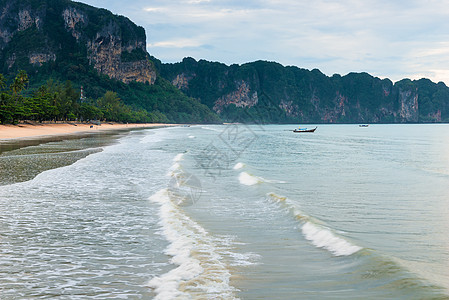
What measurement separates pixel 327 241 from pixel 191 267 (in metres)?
3.96

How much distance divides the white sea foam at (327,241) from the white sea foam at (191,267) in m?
2.67

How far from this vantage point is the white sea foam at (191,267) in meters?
6.80

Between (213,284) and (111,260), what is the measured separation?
8.14 feet

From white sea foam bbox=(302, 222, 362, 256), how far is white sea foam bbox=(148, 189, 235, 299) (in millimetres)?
2668

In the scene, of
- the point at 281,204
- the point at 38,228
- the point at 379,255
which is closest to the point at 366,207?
the point at 281,204

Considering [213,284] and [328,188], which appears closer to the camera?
[213,284]

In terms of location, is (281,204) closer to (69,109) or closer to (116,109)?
(69,109)

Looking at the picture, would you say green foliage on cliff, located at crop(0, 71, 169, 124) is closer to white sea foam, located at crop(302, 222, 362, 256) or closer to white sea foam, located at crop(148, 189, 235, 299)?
white sea foam, located at crop(148, 189, 235, 299)

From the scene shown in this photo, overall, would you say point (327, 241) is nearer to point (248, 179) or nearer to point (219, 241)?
point (219, 241)

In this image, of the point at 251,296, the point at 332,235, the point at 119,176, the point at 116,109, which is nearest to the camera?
the point at 251,296

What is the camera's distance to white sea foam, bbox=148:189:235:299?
268 inches

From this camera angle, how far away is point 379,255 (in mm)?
8945

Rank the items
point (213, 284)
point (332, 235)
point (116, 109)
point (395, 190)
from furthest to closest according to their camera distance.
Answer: point (116, 109) < point (395, 190) < point (332, 235) < point (213, 284)

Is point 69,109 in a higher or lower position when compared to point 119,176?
higher
